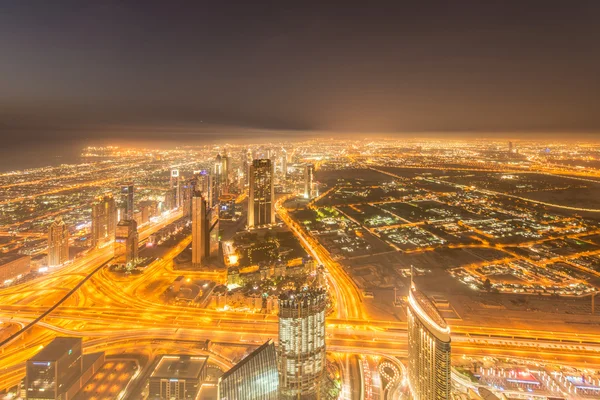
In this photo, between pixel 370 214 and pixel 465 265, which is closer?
pixel 465 265

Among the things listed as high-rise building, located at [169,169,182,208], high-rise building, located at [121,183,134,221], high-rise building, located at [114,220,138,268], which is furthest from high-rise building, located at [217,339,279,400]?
high-rise building, located at [169,169,182,208]

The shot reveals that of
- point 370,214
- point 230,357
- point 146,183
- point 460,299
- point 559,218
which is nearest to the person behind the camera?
point 230,357

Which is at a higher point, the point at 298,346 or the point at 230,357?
the point at 298,346

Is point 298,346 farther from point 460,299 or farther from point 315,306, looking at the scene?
point 460,299

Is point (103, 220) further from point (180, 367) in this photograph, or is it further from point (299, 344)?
point (299, 344)

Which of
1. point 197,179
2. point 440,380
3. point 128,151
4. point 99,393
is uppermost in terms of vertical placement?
point 128,151

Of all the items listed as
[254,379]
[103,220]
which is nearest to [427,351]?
[254,379]

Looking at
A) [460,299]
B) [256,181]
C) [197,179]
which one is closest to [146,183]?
[197,179]
